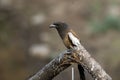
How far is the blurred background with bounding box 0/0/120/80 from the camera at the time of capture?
3357mm

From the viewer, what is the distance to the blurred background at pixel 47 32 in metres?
3.36

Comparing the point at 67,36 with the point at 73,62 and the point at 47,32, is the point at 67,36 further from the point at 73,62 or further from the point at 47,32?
the point at 47,32

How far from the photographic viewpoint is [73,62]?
1.10 m

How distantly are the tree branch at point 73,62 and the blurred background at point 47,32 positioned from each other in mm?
2094

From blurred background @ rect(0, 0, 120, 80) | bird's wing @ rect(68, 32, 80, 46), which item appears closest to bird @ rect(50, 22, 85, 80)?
bird's wing @ rect(68, 32, 80, 46)

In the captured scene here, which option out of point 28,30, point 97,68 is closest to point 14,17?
point 28,30

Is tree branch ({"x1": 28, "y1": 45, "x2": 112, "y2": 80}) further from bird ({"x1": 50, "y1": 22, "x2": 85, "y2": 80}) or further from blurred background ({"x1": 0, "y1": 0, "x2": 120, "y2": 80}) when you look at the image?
blurred background ({"x1": 0, "y1": 0, "x2": 120, "y2": 80})

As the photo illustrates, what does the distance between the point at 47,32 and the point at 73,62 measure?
2.47 m

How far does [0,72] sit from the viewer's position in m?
3.39

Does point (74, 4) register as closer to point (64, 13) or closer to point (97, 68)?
point (64, 13)

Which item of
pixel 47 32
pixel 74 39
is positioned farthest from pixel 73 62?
pixel 47 32

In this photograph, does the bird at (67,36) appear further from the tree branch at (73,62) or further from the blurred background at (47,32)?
the blurred background at (47,32)

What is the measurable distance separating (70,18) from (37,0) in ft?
1.16

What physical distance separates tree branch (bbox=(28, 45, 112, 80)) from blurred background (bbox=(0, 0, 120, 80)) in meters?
2.09
